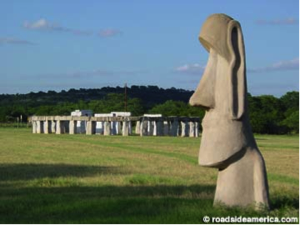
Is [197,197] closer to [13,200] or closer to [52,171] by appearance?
[13,200]

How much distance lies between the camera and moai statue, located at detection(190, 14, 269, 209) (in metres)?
11.4

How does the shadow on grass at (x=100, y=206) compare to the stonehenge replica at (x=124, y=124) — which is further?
the stonehenge replica at (x=124, y=124)

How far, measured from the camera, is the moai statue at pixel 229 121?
11.4 metres

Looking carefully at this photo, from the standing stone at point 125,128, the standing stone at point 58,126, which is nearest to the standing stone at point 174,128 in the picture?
the standing stone at point 125,128

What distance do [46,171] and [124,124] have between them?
44.5 m

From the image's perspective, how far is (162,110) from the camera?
94.2 meters

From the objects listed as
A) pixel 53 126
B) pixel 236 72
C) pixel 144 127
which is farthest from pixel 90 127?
pixel 236 72

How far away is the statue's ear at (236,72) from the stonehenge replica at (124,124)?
176 ft

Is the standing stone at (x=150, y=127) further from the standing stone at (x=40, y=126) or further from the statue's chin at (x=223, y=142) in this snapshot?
the statue's chin at (x=223, y=142)

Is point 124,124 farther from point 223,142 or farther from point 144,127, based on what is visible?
point 223,142

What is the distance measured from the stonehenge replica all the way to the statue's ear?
5368 centimetres

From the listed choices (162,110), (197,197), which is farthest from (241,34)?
(162,110)

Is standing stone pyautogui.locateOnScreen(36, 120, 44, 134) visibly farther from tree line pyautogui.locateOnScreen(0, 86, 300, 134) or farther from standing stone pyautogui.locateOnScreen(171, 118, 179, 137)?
tree line pyautogui.locateOnScreen(0, 86, 300, 134)

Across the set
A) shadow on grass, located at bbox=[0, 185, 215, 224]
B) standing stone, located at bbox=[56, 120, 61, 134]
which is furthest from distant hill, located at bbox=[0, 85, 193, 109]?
shadow on grass, located at bbox=[0, 185, 215, 224]
